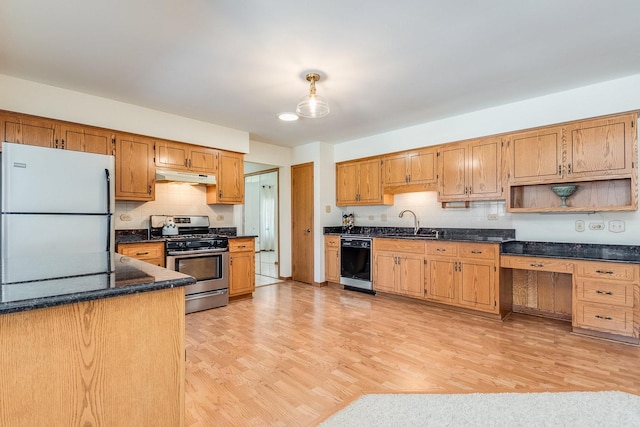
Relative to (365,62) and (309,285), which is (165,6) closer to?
(365,62)

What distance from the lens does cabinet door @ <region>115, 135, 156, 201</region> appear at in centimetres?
364

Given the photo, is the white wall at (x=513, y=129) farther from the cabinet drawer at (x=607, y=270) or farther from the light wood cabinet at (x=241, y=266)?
the light wood cabinet at (x=241, y=266)

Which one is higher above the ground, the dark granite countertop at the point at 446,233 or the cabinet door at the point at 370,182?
the cabinet door at the point at 370,182

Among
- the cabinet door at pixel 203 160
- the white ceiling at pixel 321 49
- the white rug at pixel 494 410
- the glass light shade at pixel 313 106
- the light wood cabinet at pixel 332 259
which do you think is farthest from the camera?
the light wood cabinet at pixel 332 259

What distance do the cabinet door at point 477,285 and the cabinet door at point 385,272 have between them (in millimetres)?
919

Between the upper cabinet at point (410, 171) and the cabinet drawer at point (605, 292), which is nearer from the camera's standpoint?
the cabinet drawer at point (605, 292)

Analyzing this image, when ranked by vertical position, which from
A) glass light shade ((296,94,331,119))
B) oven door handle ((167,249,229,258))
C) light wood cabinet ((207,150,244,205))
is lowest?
oven door handle ((167,249,229,258))

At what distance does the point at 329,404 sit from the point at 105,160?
298cm

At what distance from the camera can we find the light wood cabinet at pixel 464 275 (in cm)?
358

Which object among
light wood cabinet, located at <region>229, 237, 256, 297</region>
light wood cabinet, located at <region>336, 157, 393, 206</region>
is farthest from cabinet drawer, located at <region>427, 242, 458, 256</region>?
light wood cabinet, located at <region>229, 237, 256, 297</region>

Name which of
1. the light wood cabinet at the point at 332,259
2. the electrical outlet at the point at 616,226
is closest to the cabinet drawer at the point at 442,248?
the electrical outlet at the point at 616,226

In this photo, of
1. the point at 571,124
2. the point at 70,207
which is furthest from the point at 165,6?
the point at 571,124

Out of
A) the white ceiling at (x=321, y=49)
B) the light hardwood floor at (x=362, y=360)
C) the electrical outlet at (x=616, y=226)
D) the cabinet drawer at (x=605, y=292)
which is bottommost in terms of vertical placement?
the light hardwood floor at (x=362, y=360)

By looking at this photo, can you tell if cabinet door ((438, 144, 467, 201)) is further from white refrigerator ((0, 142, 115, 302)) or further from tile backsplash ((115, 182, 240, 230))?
white refrigerator ((0, 142, 115, 302))
